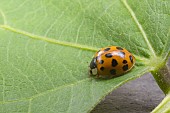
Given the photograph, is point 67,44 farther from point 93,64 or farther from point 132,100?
point 132,100

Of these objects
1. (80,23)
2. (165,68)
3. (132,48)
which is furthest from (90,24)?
(165,68)

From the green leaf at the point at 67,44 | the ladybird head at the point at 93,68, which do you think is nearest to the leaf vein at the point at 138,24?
the green leaf at the point at 67,44

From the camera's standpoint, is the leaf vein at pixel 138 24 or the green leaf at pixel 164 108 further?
the leaf vein at pixel 138 24

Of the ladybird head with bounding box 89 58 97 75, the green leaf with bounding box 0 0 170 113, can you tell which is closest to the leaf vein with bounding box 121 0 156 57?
the green leaf with bounding box 0 0 170 113

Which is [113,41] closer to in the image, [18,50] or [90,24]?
[90,24]

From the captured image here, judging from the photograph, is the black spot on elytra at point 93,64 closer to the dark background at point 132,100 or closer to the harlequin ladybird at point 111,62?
the harlequin ladybird at point 111,62

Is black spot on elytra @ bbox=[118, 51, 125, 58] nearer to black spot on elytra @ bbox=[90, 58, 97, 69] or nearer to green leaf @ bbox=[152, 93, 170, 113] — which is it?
black spot on elytra @ bbox=[90, 58, 97, 69]
